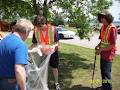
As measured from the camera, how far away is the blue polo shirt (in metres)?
4.61

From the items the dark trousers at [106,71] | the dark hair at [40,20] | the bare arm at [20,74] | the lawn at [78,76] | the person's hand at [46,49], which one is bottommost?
the lawn at [78,76]

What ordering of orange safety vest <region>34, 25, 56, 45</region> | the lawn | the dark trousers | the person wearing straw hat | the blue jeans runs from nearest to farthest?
the blue jeans → the person wearing straw hat → the dark trousers → orange safety vest <region>34, 25, 56, 45</region> → the lawn

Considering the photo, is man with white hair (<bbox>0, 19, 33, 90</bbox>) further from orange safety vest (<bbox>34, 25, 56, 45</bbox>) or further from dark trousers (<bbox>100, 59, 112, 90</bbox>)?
orange safety vest (<bbox>34, 25, 56, 45</bbox>)

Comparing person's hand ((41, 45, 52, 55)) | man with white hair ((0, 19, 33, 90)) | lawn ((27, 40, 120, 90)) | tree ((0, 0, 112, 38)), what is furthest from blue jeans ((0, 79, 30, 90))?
tree ((0, 0, 112, 38))

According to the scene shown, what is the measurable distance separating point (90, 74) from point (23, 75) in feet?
20.4

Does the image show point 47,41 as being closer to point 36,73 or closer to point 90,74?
point 36,73

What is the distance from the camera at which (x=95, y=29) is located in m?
11.7

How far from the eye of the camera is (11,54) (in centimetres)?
465

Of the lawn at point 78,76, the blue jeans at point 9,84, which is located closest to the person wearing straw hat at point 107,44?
the lawn at point 78,76

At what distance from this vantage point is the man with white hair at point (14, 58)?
15.1 feet

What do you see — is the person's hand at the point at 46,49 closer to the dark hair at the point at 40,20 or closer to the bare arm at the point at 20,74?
the dark hair at the point at 40,20

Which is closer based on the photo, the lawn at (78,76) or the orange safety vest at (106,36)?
the orange safety vest at (106,36)

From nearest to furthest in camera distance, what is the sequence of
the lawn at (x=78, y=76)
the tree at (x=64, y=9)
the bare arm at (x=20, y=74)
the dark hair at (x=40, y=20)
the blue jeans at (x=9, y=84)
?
1. the bare arm at (x=20, y=74)
2. the blue jeans at (x=9, y=84)
3. the dark hair at (x=40, y=20)
4. the lawn at (x=78, y=76)
5. the tree at (x=64, y=9)

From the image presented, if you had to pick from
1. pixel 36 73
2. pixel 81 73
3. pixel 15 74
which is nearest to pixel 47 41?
pixel 36 73
